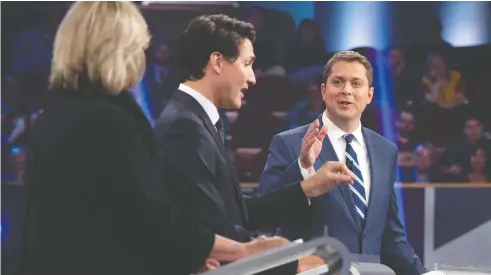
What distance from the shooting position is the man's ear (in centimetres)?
198

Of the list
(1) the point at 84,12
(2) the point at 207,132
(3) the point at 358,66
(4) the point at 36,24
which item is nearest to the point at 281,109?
(4) the point at 36,24

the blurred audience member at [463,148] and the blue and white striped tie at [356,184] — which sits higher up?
the blue and white striped tie at [356,184]

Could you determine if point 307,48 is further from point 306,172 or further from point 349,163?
point 306,172

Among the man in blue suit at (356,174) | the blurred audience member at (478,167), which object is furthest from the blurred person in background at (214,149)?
the blurred audience member at (478,167)

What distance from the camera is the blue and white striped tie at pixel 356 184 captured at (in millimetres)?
2584

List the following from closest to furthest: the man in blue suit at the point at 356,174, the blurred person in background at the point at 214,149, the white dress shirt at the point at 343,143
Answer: the blurred person in background at the point at 214,149, the man in blue suit at the point at 356,174, the white dress shirt at the point at 343,143

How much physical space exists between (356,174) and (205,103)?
86 cm

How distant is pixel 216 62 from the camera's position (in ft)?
6.53

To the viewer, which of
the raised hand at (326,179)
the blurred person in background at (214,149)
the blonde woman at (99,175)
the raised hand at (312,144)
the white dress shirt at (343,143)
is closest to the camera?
the blonde woman at (99,175)

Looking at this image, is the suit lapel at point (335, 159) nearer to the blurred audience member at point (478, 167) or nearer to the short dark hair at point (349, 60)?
the short dark hair at point (349, 60)

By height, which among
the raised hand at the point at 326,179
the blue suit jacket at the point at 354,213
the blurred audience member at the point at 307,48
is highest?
the blurred audience member at the point at 307,48

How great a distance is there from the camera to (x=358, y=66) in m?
2.68

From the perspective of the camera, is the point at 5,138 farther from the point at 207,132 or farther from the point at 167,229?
the point at 167,229

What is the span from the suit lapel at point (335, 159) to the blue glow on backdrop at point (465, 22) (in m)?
2.16
